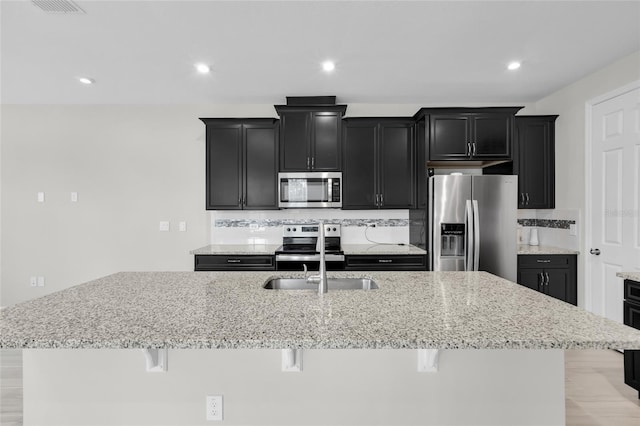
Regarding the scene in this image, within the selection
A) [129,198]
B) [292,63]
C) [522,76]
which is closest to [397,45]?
[292,63]

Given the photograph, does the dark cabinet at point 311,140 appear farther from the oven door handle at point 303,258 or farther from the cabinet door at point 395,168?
the oven door handle at point 303,258

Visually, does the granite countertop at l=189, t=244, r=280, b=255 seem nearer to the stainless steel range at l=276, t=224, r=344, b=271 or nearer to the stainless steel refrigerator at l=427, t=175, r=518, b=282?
the stainless steel range at l=276, t=224, r=344, b=271

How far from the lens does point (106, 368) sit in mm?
1548

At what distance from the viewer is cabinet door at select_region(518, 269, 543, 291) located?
3.67 m

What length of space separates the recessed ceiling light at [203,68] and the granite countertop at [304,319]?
7.17 feet

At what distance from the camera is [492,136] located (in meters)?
3.71

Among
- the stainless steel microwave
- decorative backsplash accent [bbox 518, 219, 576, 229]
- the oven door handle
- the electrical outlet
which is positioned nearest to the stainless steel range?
the oven door handle

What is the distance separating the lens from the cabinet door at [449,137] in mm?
3699

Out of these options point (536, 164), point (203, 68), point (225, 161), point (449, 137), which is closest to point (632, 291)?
point (536, 164)

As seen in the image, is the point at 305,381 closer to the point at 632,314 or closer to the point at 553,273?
the point at 632,314

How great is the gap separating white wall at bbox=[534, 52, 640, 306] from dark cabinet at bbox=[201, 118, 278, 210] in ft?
10.4

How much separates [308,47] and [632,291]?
298 cm

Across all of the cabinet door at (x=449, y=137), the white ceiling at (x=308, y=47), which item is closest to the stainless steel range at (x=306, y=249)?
the cabinet door at (x=449, y=137)

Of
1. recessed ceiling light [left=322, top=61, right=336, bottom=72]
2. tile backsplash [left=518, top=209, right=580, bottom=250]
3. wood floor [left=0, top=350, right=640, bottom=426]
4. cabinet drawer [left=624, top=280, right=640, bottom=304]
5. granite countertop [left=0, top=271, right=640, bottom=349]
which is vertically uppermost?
recessed ceiling light [left=322, top=61, right=336, bottom=72]
